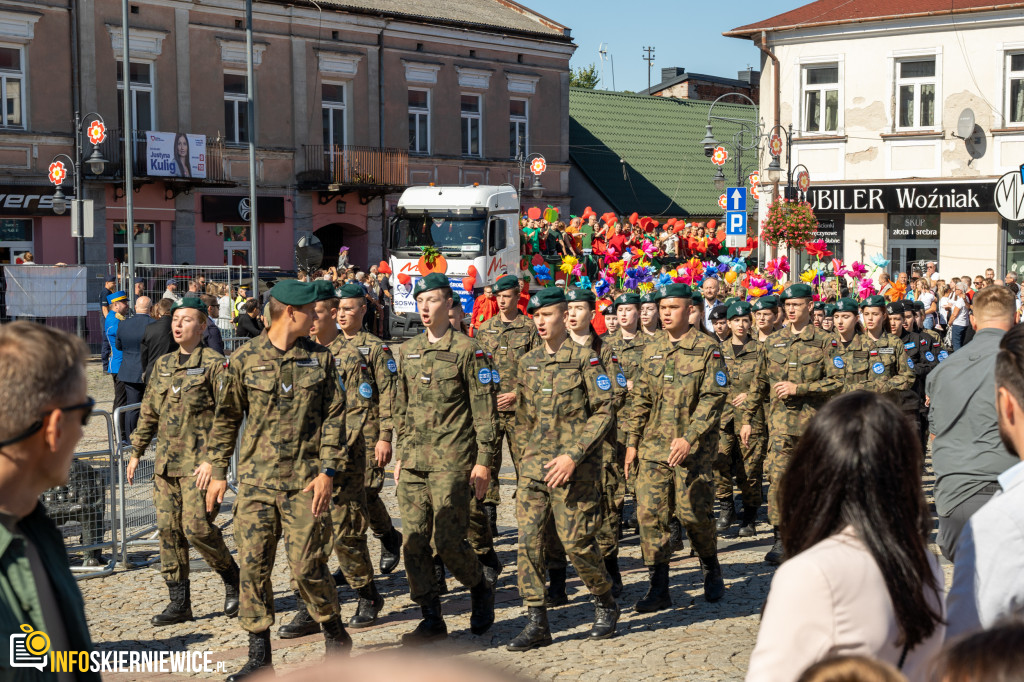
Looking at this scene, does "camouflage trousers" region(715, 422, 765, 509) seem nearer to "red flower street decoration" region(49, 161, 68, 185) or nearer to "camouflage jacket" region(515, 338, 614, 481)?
"camouflage jacket" region(515, 338, 614, 481)

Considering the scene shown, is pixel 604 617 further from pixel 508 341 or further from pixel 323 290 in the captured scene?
pixel 508 341

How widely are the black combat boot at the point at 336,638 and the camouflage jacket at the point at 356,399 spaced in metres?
1.49

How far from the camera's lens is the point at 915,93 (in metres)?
29.0

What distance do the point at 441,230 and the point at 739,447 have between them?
55.6ft

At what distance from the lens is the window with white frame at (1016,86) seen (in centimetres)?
2789

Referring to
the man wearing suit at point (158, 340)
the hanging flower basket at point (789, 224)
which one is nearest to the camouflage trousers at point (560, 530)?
the man wearing suit at point (158, 340)

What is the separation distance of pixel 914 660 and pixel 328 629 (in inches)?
174

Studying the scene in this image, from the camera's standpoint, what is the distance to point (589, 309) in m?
8.53

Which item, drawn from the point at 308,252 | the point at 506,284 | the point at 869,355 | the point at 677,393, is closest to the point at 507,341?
the point at 506,284

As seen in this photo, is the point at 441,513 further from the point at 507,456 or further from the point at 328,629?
the point at 507,456

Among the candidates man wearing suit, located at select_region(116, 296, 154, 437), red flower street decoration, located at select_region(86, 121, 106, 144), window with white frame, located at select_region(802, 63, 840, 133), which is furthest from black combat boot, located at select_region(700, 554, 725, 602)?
window with white frame, located at select_region(802, 63, 840, 133)

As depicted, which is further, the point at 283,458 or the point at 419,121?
the point at 419,121

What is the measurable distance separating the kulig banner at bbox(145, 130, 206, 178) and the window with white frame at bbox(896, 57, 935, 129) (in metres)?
17.5

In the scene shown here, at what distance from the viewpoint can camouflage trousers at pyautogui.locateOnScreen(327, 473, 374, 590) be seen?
7.87 meters
